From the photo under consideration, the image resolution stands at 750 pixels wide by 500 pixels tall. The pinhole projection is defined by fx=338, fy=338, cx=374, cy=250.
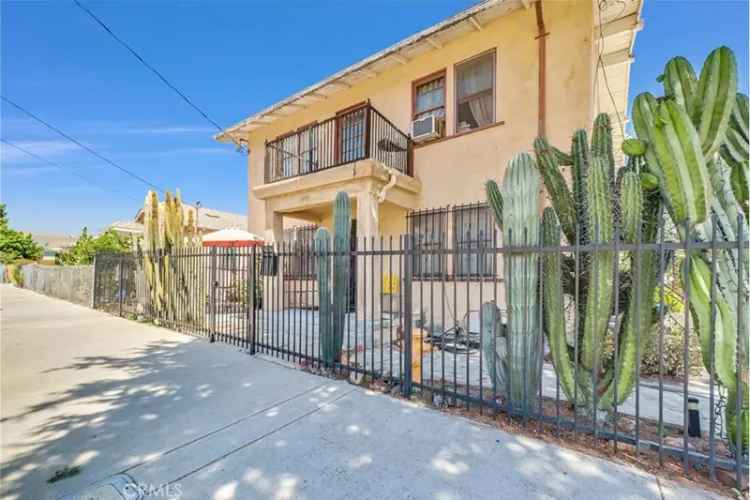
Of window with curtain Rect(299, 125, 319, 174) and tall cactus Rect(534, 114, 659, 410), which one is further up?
window with curtain Rect(299, 125, 319, 174)

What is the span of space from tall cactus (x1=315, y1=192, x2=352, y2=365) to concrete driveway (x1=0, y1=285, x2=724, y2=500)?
0.56 meters

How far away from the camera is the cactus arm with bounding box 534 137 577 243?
10.8ft

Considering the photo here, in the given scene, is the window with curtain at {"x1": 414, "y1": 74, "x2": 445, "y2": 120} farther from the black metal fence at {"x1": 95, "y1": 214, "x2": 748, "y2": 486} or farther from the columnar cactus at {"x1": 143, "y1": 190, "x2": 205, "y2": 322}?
the columnar cactus at {"x1": 143, "y1": 190, "x2": 205, "y2": 322}

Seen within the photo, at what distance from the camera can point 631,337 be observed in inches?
111

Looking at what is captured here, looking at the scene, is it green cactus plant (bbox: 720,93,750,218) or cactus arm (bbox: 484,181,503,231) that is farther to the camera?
cactus arm (bbox: 484,181,503,231)

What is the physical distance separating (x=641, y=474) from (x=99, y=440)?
14.5ft

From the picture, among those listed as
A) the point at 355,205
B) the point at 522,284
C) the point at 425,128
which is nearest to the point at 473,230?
the point at 425,128

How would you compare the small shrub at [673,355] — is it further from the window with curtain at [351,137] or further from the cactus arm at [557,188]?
the window with curtain at [351,137]

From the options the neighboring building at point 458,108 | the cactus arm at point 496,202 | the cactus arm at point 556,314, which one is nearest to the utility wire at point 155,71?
the neighboring building at point 458,108

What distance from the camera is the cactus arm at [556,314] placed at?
3.10 metres

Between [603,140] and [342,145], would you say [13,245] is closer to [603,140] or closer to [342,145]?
[342,145]

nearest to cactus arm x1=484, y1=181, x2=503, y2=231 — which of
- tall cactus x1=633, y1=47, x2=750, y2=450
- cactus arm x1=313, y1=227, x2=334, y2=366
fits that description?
tall cactus x1=633, y1=47, x2=750, y2=450

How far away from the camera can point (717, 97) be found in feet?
8.23

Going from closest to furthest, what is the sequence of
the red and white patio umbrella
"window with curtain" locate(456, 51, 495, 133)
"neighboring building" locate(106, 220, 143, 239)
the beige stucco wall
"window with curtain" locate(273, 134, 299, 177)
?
1. the beige stucco wall
2. "window with curtain" locate(456, 51, 495, 133)
3. the red and white patio umbrella
4. "window with curtain" locate(273, 134, 299, 177)
5. "neighboring building" locate(106, 220, 143, 239)
